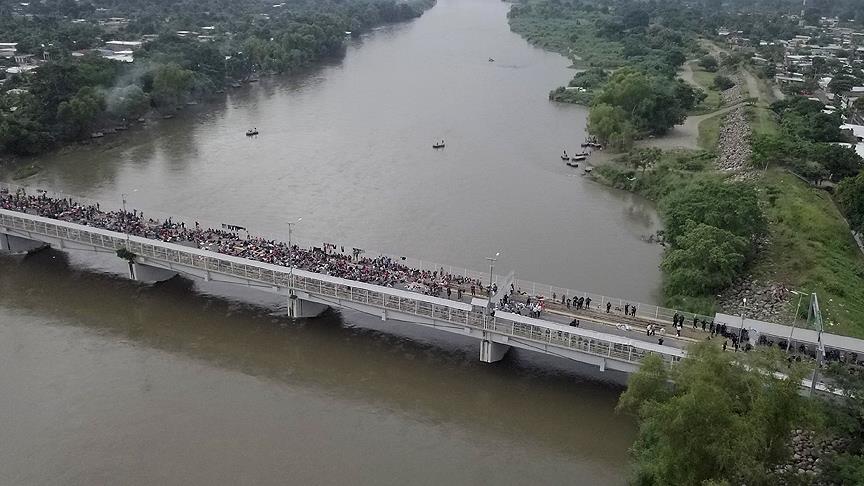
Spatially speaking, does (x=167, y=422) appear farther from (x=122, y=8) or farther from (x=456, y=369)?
(x=122, y=8)

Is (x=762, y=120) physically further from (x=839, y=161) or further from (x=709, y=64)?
(x=709, y=64)

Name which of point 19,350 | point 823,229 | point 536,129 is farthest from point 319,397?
point 536,129

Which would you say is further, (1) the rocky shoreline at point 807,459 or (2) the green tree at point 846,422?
(1) the rocky shoreline at point 807,459

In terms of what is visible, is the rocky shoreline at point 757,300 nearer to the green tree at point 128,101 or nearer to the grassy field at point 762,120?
the grassy field at point 762,120

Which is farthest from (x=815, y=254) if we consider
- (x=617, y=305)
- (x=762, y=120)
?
(x=762, y=120)

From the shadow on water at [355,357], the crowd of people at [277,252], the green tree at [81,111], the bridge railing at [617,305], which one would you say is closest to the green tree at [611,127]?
the bridge railing at [617,305]
